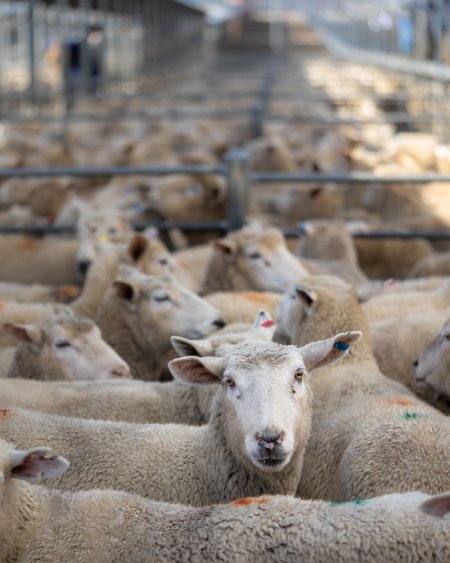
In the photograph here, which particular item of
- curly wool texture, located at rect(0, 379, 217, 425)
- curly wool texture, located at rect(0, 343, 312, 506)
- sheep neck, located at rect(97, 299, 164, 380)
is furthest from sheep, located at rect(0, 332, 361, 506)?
sheep neck, located at rect(97, 299, 164, 380)

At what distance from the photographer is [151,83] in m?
23.2

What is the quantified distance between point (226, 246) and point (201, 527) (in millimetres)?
3356

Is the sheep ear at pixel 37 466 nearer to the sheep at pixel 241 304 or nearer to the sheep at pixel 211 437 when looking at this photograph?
the sheep at pixel 211 437

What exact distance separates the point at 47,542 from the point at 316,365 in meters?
1.25

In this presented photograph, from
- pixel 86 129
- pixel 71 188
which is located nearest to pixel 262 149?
pixel 71 188

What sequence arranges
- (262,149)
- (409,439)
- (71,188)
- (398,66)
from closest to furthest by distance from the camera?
(409,439) → (71,188) → (262,149) → (398,66)

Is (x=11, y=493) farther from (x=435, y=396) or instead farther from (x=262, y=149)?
(x=262, y=149)

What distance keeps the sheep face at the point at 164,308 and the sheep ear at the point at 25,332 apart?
0.60 m

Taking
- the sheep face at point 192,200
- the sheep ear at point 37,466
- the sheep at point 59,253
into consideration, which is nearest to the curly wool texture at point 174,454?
the sheep ear at point 37,466

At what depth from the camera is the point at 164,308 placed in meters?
5.11

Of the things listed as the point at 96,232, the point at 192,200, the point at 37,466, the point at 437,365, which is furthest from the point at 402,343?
the point at 192,200

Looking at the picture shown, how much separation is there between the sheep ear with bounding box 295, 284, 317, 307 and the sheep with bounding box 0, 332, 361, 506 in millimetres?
832

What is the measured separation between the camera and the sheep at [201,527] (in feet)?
8.45

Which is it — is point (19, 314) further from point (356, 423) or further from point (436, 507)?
point (436, 507)
